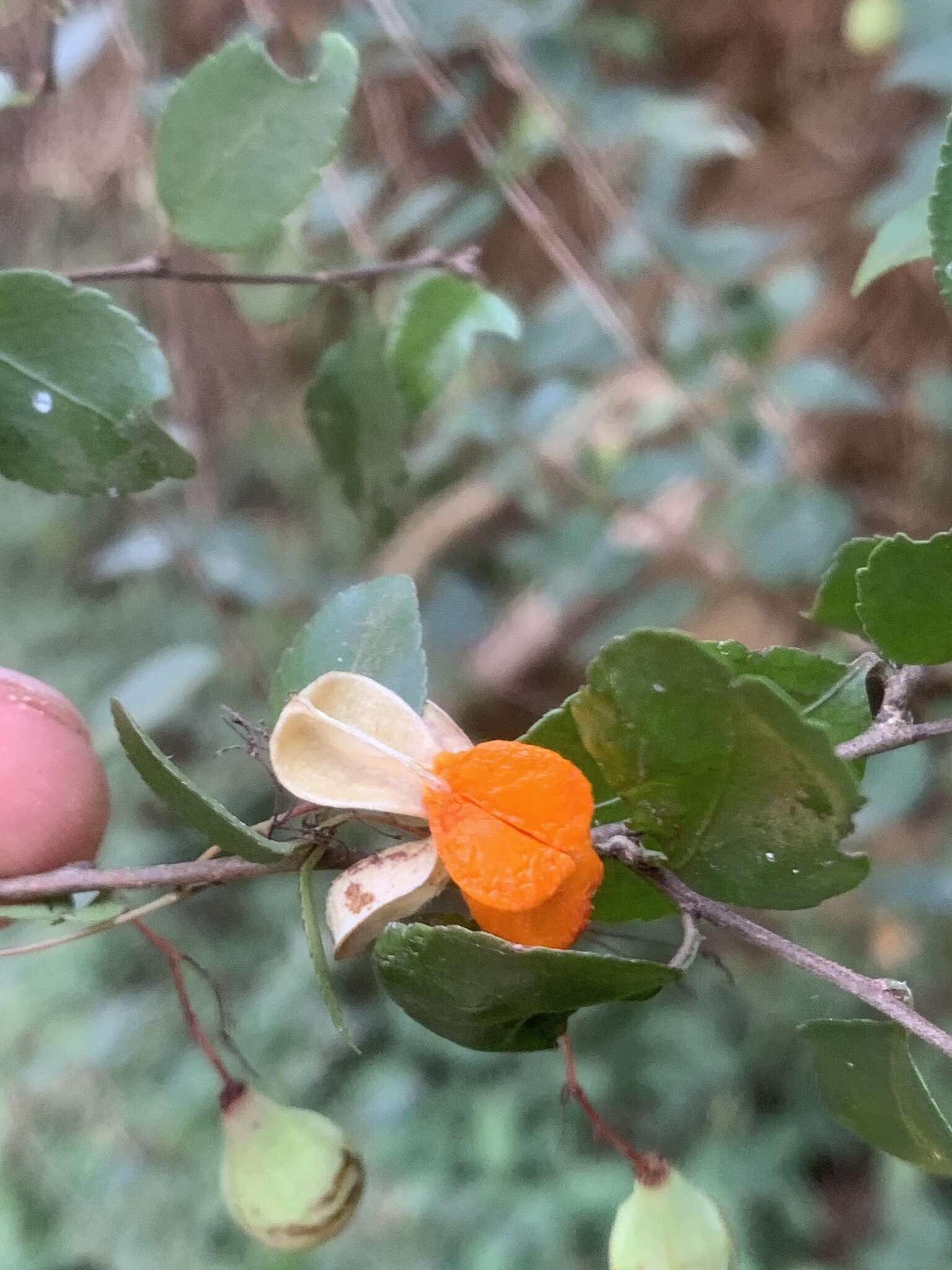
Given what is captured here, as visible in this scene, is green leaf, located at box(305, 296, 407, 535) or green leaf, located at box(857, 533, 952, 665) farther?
green leaf, located at box(305, 296, 407, 535)

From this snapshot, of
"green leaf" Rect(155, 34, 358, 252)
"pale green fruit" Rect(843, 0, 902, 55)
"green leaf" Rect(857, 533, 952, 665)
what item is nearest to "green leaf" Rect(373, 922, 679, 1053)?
"green leaf" Rect(857, 533, 952, 665)

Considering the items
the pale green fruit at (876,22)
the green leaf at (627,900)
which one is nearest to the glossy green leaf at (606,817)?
the green leaf at (627,900)

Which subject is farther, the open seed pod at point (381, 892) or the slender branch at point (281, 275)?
the slender branch at point (281, 275)

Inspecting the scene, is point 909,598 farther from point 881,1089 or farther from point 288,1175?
point 288,1175

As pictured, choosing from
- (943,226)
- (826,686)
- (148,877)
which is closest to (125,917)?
(148,877)

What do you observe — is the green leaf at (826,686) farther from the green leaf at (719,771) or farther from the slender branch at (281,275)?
the slender branch at (281,275)

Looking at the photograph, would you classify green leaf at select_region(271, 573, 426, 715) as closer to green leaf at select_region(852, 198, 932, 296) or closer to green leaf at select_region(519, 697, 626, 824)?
green leaf at select_region(519, 697, 626, 824)

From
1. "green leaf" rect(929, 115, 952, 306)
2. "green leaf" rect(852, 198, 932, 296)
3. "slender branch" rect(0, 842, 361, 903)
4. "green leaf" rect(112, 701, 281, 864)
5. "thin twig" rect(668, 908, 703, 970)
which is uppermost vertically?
"green leaf" rect(929, 115, 952, 306)
